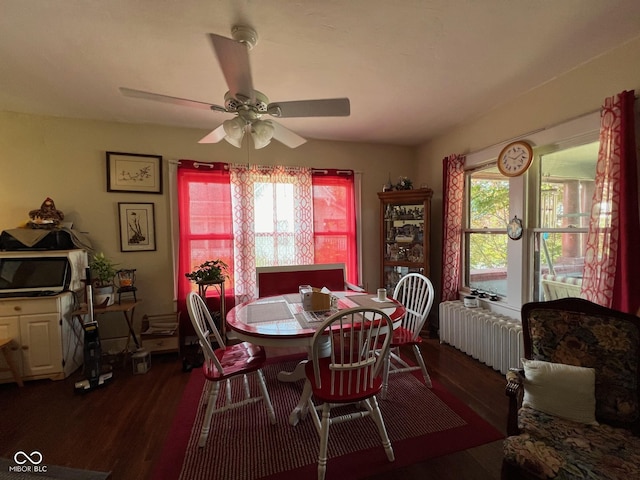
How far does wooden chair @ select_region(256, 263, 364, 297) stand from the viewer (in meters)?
2.82

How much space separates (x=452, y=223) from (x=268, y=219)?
2168 millimetres

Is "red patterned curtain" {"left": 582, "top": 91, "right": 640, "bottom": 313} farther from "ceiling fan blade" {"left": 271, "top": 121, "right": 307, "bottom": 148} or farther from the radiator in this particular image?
"ceiling fan blade" {"left": 271, "top": 121, "right": 307, "bottom": 148}

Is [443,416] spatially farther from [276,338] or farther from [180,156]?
[180,156]

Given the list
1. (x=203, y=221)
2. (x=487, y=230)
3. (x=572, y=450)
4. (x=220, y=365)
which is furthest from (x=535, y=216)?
(x=203, y=221)

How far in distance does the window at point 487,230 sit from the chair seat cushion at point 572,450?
164cm

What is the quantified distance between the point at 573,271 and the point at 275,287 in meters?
2.61

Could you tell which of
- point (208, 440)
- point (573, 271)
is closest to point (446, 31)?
point (573, 271)

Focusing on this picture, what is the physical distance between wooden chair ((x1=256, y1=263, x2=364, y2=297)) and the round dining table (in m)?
0.44

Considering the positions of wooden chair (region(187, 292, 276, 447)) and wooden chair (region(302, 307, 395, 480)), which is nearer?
wooden chair (region(302, 307, 395, 480))

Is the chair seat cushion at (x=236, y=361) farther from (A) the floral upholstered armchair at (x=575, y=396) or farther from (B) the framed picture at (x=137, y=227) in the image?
(B) the framed picture at (x=137, y=227)

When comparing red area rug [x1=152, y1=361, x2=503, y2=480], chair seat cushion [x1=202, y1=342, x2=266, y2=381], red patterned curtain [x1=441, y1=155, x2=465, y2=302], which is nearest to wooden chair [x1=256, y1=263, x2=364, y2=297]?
chair seat cushion [x1=202, y1=342, x2=266, y2=381]

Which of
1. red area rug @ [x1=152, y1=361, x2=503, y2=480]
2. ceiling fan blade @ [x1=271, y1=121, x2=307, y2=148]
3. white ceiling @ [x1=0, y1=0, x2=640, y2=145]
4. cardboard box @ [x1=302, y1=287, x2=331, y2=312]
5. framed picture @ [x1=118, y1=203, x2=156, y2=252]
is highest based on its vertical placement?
white ceiling @ [x1=0, y1=0, x2=640, y2=145]

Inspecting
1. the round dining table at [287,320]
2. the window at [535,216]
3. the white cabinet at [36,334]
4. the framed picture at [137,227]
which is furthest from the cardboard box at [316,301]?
the white cabinet at [36,334]

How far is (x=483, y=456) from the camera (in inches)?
62.5
